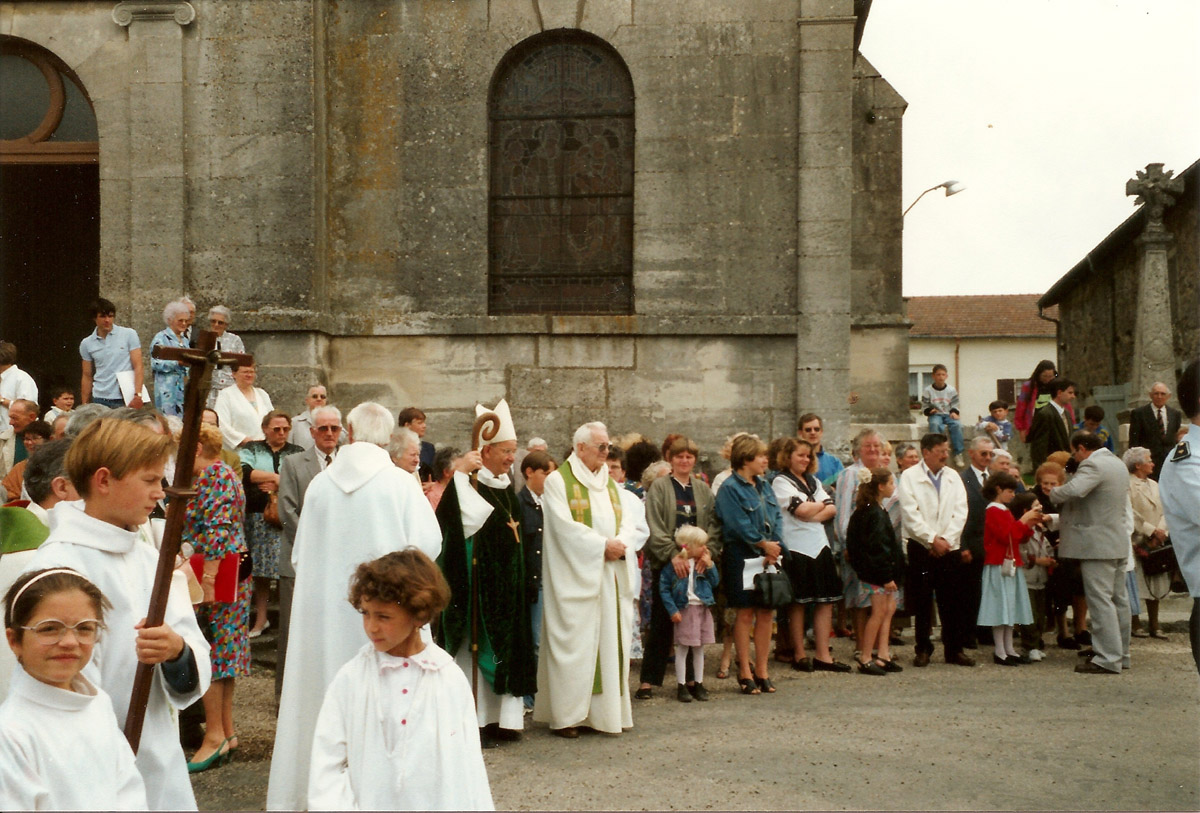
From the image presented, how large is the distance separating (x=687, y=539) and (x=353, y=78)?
21.1 ft

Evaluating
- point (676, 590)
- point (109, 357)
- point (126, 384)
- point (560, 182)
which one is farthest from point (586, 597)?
point (560, 182)

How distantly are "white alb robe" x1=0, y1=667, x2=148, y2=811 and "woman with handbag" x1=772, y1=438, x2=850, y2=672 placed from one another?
21.7 feet

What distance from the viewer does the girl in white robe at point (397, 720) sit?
3.30 meters

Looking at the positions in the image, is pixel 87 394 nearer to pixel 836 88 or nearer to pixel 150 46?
pixel 150 46

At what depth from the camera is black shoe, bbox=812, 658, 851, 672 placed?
9.25 metres

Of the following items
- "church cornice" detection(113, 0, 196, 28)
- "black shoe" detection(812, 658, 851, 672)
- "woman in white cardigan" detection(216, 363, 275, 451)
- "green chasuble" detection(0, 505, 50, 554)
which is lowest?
"black shoe" detection(812, 658, 851, 672)

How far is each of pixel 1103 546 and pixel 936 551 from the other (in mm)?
1336

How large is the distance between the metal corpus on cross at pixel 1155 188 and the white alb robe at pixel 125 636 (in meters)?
15.8

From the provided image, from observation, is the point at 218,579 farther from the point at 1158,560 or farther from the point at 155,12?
the point at 1158,560

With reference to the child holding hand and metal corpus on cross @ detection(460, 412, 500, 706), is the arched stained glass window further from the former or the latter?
metal corpus on cross @ detection(460, 412, 500, 706)

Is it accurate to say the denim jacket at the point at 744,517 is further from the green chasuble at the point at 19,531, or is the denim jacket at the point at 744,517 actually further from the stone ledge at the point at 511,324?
the green chasuble at the point at 19,531

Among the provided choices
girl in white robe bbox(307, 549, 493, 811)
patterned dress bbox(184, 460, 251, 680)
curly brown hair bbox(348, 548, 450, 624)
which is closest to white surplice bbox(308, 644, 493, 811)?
girl in white robe bbox(307, 549, 493, 811)

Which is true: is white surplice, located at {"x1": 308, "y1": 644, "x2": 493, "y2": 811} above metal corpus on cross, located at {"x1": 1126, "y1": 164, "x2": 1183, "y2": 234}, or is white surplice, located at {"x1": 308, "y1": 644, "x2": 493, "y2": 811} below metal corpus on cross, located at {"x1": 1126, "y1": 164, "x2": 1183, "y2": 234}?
below

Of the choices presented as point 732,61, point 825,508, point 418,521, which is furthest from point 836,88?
point 418,521
